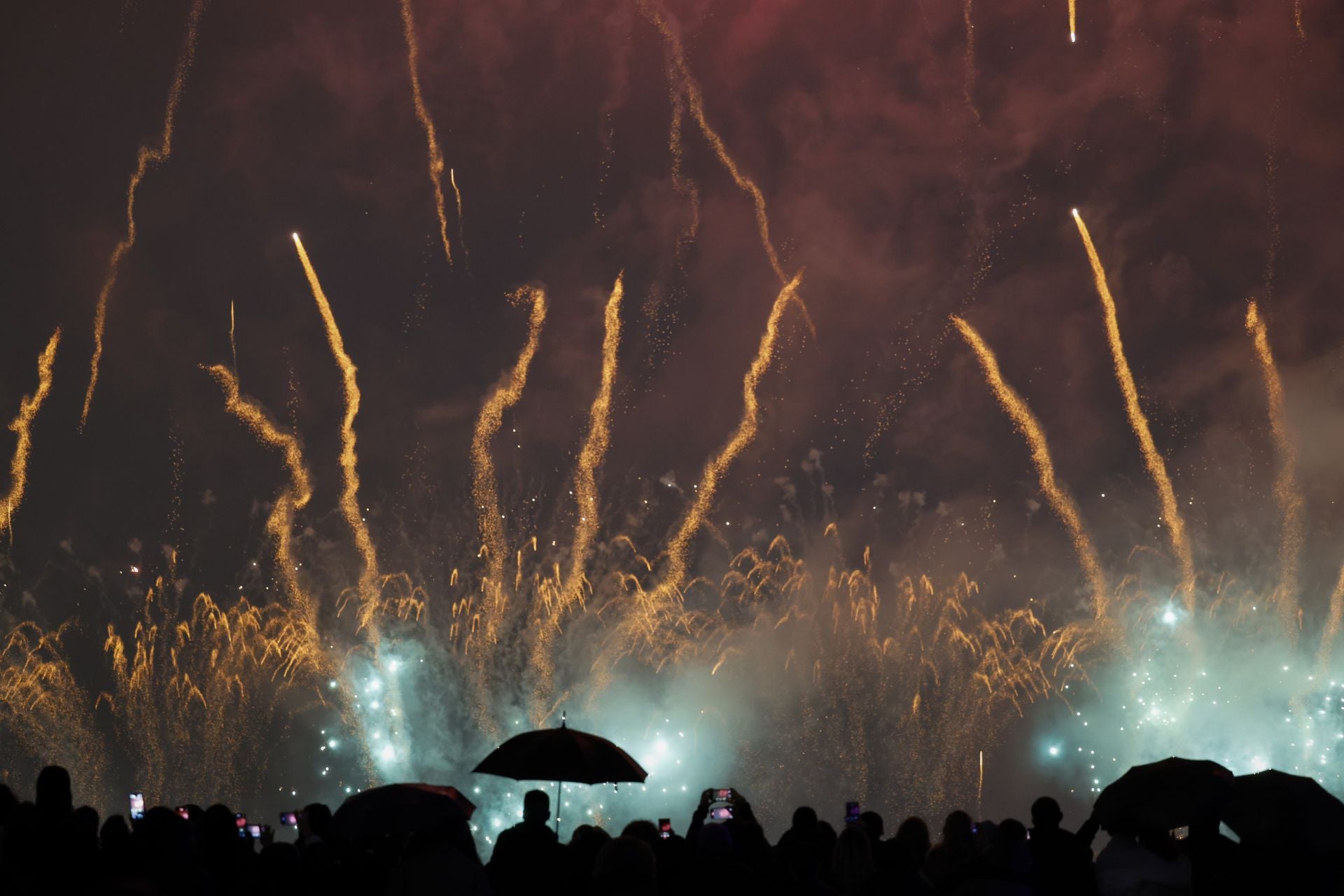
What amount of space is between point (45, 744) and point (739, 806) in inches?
2173

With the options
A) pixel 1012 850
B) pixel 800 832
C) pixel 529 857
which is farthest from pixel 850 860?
pixel 529 857

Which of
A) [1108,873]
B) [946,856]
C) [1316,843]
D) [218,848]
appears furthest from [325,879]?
[1316,843]

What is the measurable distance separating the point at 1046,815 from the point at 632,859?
362 centimetres

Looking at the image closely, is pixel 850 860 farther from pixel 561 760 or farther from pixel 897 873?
pixel 561 760

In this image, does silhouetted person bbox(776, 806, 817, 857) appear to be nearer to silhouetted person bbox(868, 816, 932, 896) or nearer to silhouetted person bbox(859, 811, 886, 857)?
silhouetted person bbox(859, 811, 886, 857)

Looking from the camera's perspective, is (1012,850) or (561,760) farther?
(561,760)

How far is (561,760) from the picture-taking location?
10.8 meters

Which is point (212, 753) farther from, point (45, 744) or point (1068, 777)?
point (1068, 777)

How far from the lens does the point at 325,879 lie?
323 inches

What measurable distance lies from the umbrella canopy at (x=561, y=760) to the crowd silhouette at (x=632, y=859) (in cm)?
110

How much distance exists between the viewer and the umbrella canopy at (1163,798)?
8297 mm

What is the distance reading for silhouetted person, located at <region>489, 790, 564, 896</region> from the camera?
8.62 meters

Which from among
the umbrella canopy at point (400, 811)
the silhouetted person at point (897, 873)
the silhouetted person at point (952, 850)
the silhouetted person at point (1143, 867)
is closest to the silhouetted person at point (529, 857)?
the umbrella canopy at point (400, 811)

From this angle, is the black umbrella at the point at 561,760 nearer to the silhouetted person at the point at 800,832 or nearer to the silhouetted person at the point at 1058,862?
the silhouetted person at the point at 800,832
